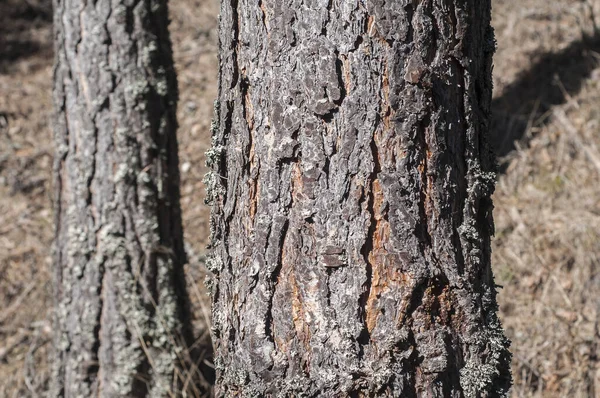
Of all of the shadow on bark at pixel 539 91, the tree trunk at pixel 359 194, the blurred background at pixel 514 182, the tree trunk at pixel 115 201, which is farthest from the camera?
the shadow on bark at pixel 539 91

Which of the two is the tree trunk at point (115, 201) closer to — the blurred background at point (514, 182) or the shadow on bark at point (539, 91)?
the blurred background at point (514, 182)

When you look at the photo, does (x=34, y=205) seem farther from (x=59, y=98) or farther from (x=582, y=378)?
(x=582, y=378)

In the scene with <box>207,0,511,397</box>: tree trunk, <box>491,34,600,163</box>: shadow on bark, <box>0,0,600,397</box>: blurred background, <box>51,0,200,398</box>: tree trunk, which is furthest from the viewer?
<box>491,34,600,163</box>: shadow on bark

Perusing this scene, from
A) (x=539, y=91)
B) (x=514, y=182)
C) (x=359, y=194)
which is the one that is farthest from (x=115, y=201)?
(x=539, y=91)

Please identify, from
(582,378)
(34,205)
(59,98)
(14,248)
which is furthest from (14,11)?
(582,378)

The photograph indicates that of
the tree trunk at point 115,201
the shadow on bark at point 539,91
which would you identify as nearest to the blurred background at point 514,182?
the shadow on bark at point 539,91

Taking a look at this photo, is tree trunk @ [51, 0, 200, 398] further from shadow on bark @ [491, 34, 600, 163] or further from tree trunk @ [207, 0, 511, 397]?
shadow on bark @ [491, 34, 600, 163]

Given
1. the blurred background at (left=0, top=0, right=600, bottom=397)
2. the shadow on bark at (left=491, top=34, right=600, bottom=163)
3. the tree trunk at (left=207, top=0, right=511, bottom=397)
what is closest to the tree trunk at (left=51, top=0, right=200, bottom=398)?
the blurred background at (left=0, top=0, right=600, bottom=397)
